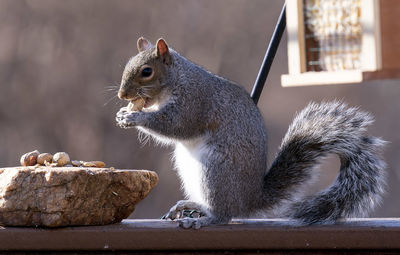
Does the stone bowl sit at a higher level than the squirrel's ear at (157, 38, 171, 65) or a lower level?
lower

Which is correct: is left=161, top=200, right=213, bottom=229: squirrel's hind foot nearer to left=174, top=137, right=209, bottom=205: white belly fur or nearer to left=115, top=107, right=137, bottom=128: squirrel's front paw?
left=174, top=137, right=209, bottom=205: white belly fur

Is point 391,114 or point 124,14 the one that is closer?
point 391,114

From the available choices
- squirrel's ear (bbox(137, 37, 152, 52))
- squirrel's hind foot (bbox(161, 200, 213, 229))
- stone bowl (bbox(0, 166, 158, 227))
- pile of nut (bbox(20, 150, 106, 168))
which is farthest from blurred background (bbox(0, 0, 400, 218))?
stone bowl (bbox(0, 166, 158, 227))

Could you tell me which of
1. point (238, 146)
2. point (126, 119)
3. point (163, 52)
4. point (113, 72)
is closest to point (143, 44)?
point (163, 52)

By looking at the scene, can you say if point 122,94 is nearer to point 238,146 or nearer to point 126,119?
point 126,119

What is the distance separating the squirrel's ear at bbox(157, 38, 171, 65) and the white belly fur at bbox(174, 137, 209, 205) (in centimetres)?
19

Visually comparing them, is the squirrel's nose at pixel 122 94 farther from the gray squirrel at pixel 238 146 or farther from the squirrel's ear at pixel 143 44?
the squirrel's ear at pixel 143 44

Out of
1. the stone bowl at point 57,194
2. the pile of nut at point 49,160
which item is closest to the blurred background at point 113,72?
the pile of nut at point 49,160

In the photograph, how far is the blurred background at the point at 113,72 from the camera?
509 centimetres

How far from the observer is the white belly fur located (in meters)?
1.68

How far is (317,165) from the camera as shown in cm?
173

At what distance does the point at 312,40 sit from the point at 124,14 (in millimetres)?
3639

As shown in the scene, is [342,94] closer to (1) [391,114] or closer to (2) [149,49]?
(1) [391,114]

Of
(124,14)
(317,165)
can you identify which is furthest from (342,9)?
(124,14)
